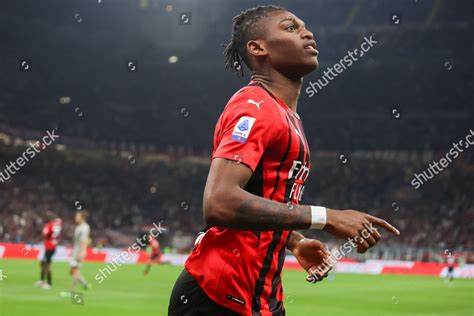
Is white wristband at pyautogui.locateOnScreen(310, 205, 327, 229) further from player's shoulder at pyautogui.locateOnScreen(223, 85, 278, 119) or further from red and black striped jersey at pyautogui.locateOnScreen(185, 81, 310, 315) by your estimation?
player's shoulder at pyautogui.locateOnScreen(223, 85, 278, 119)

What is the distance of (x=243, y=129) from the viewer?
3422 mm

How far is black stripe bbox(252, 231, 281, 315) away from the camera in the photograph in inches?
145

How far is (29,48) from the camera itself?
4916 cm

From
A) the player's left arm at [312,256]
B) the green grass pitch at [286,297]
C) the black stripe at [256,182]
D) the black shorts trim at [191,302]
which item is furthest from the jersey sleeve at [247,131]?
the green grass pitch at [286,297]

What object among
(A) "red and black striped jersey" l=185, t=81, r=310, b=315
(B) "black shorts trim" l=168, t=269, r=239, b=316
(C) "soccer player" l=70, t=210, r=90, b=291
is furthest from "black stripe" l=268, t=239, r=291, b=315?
(C) "soccer player" l=70, t=210, r=90, b=291

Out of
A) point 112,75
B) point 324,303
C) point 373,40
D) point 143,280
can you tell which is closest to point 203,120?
point 112,75

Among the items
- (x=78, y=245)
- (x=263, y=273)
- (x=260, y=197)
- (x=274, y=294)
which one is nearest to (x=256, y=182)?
(x=260, y=197)

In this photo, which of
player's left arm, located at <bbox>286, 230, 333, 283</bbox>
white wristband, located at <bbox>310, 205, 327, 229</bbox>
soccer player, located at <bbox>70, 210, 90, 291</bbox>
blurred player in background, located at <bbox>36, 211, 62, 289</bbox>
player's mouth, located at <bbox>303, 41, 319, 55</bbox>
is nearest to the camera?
white wristband, located at <bbox>310, 205, 327, 229</bbox>

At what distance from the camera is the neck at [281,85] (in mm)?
3980

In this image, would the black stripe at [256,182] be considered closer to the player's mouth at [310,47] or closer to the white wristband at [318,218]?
the white wristband at [318,218]

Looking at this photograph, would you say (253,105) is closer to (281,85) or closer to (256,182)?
(256,182)

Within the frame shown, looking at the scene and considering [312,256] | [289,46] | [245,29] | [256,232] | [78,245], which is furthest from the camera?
[78,245]

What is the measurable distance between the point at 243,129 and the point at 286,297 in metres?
15.7

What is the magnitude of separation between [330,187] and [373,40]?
1108 centimetres
